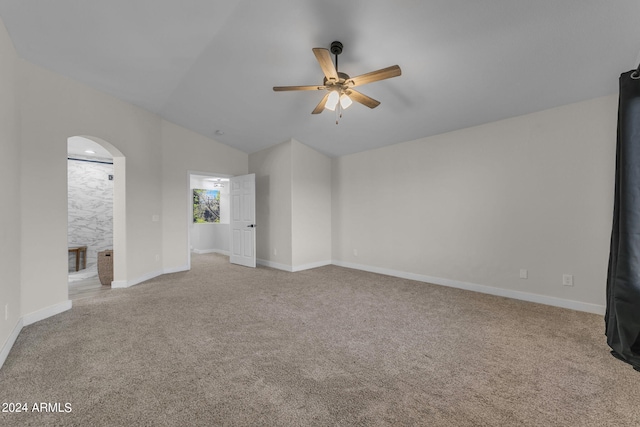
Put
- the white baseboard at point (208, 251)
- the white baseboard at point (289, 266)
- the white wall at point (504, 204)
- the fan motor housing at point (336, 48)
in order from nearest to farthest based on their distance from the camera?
the fan motor housing at point (336, 48) < the white wall at point (504, 204) < the white baseboard at point (289, 266) < the white baseboard at point (208, 251)

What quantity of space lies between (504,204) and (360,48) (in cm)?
278

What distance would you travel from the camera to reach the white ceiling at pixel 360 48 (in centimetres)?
227

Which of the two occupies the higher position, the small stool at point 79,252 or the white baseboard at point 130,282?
the small stool at point 79,252

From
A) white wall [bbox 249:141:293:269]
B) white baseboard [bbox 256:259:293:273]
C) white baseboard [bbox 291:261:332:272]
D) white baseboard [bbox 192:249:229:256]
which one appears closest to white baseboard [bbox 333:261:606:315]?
white baseboard [bbox 291:261:332:272]

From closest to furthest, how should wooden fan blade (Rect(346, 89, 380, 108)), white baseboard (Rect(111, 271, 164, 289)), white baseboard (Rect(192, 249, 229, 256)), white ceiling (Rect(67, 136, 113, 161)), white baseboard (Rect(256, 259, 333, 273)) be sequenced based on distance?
wooden fan blade (Rect(346, 89, 380, 108)) < white baseboard (Rect(111, 271, 164, 289)) < white ceiling (Rect(67, 136, 113, 161)) < white baseboard (Rect(256, 259, 333, 273)) < white baseboard (Rect(192, 249, 229, 256))

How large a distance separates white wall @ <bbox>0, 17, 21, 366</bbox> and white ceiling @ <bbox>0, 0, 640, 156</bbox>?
50 centimetres

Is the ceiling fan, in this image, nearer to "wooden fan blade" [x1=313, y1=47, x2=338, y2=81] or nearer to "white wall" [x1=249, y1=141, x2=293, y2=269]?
"wooden fan blade" [x1=313, y1=47, x2=338, y2=81]

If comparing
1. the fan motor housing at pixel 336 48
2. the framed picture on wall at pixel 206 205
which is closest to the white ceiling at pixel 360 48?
the fan motor housing at pixel 336 48

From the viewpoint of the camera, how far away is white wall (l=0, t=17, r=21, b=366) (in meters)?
2.21

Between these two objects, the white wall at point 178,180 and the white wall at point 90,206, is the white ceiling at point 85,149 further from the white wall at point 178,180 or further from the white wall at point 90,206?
the white wall at point 178,180

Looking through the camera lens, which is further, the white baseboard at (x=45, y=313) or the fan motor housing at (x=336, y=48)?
the white baseboard at (x=45, y=313)

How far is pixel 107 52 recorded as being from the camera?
9.91 ft

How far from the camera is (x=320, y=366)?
2041 millimetres

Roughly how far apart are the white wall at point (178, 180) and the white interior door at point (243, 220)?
27.5 inches
